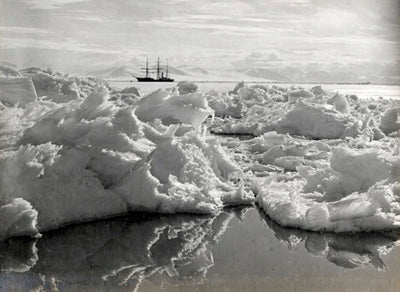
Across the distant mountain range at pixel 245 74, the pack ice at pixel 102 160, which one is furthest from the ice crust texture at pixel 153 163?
the distant mountain range at pixel 245 74

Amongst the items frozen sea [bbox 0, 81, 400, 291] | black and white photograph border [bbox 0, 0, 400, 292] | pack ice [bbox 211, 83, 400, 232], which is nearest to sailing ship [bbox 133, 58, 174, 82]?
black and white photograph border [bbox 0, 0, 400, 292]

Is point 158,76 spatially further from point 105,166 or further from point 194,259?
point 194,259

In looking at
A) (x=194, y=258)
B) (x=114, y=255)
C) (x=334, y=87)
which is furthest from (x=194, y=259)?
(x=334, y=87)

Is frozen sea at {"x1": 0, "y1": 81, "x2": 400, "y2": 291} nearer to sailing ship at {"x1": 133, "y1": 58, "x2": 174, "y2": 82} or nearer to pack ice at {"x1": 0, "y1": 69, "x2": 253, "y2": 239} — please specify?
pack ice at {"x1": 0, "y1": 69, "x2": 253, "y2": 239}

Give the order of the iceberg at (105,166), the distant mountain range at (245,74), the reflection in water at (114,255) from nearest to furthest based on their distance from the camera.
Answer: the reflection in water at (114,255) → the iceberg at (105,166) → the distant mountain range at (245,74)

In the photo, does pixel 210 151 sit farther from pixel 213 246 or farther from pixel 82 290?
pixel 82 290

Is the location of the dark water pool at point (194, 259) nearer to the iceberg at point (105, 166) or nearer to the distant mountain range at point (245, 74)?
the iceberg at point (105, 166)

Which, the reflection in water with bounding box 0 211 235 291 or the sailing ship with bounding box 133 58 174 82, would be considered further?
the sailing ship with bounding box 133 58 174 82
